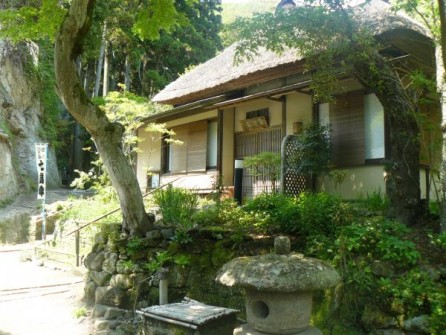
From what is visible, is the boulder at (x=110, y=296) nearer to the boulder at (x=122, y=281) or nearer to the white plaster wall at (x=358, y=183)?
the boulder at (x=122, y=281)

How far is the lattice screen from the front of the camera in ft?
28.9

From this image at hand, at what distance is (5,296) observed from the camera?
813 cm

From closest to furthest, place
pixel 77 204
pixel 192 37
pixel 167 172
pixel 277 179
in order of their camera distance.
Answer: pixel 277 179, pixel 77 204, pixel 167 172, pixel 192 37

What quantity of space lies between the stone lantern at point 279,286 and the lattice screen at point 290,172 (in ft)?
16.4

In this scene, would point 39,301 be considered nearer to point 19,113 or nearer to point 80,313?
point 80,313

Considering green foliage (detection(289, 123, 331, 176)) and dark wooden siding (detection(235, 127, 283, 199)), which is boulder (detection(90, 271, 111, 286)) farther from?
dark wooden siding (detection(235, 127, 283, 199))

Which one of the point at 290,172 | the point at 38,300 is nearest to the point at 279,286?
the point at 290,172

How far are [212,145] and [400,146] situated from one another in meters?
7.79

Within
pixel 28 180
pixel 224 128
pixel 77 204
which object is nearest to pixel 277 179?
pixel 224 128

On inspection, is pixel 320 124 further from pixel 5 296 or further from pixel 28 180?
pixel 28 180

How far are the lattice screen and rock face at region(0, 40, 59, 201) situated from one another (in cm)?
1327

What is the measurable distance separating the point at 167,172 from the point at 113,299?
845 centimetres

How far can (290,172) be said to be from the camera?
29.6ft

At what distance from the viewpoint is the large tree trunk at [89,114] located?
20.2ft
